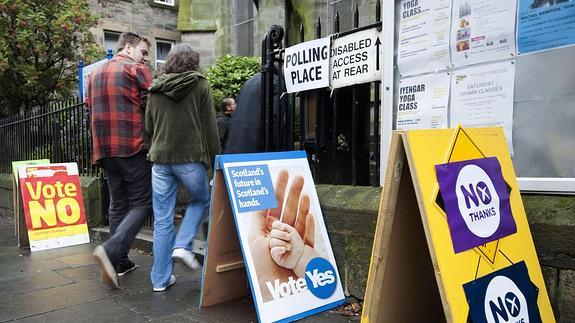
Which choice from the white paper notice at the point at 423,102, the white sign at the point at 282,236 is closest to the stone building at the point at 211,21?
the white paper notice at the point at 423,102

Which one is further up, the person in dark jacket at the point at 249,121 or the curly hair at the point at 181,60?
the curly hair at the point at 181,60

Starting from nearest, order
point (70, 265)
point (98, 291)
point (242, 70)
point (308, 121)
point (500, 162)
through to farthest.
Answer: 1. point (500, 162)
2. point (98, 291)
3. point (308, 121)
4. point (70, 265)
5. point (242, 70)

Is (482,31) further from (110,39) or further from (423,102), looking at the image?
(110,39)

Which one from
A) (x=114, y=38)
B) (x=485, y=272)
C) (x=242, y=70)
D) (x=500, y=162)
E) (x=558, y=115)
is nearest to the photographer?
(x=485, y=272)

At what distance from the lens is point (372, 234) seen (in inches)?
130

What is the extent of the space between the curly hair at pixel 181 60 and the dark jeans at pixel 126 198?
85cm

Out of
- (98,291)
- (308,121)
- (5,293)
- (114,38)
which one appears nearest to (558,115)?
(308,121)

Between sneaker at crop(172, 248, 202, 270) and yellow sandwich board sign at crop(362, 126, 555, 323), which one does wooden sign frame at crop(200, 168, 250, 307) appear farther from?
yellow sandwich board sign at crop(362, 126, 555, 323)

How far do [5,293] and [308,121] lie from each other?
2904 millimetres

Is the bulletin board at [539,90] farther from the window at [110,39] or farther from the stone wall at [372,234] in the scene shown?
the window at [110,39]

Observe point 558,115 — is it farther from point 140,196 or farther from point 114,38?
point 114,38

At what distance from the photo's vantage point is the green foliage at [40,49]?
417 inches

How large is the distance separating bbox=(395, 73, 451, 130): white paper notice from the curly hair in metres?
1.62

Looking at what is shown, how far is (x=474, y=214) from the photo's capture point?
2.26 m
